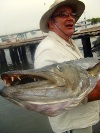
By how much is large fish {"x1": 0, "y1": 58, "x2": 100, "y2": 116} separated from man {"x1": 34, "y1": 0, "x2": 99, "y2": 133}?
1.30 feet

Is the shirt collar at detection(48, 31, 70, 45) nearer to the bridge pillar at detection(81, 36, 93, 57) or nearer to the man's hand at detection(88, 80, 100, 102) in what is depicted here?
the man's hand at detection(88, 80, 100, 102)

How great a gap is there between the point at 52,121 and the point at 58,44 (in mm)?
908

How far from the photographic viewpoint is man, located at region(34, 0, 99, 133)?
2.86 m

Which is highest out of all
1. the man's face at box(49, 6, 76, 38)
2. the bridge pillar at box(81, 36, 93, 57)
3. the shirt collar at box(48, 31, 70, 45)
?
the man's face at box(49, 6, 76, 38)

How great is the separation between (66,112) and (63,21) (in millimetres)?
1187

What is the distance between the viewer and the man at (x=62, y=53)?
113 inches

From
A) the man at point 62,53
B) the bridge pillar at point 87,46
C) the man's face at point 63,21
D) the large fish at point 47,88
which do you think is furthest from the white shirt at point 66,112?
the bridge pillar at point 87,46

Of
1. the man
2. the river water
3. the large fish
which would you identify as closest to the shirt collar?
the man

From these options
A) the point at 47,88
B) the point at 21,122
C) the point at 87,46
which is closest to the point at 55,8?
the point at 47,88

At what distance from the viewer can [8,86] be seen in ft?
7.34

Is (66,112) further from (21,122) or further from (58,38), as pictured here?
(21,122)

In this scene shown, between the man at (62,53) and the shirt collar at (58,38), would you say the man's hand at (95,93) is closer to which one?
the man at (62,53)

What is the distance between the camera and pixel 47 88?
2.22 metres

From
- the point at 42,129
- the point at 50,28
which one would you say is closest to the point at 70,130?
the point at 50,28
